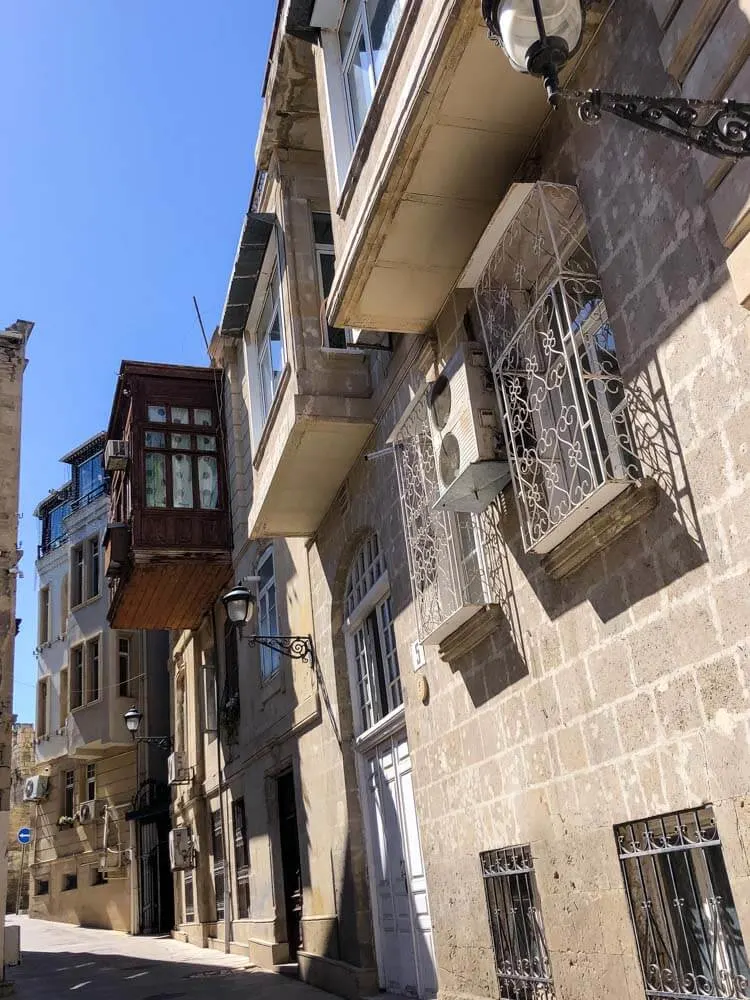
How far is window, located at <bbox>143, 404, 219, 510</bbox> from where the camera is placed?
15.9m

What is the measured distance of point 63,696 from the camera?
26.4 meters

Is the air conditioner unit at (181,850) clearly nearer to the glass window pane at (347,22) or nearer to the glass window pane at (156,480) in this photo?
the glass window pane at (156,480)

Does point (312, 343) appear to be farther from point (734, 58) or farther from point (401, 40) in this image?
point (734, 58)

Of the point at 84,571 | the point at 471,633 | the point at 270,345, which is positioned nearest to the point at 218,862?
the point at 270,345

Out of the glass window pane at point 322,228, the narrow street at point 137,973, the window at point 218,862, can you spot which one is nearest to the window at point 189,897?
the narrow street at point 137,973

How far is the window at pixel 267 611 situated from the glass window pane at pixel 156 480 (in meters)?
2.65

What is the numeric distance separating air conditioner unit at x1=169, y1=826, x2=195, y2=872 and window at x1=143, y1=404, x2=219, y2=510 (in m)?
6.90

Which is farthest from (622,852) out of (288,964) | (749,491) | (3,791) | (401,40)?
(3,791)

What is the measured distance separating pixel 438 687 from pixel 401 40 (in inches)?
188

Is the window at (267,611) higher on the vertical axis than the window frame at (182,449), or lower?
lower


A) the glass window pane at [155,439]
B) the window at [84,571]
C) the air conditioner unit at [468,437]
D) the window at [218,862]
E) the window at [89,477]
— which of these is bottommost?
the window at [218,862]

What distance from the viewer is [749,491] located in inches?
150

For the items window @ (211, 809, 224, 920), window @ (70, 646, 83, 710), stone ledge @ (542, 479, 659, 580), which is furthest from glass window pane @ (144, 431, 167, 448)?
window @ (70, 646, 83, 710)

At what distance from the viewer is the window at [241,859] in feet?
47.3
